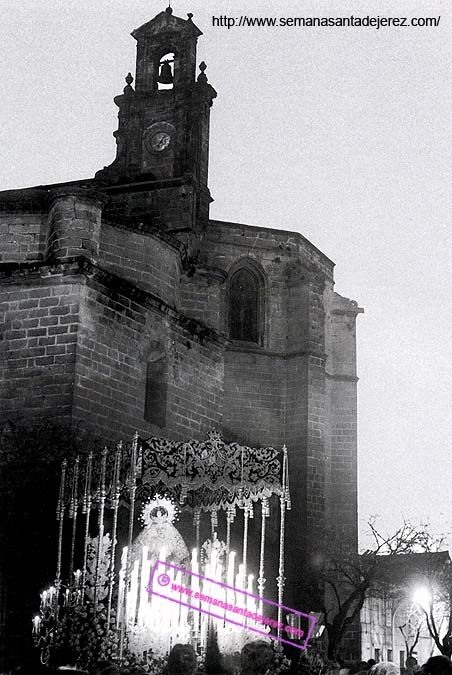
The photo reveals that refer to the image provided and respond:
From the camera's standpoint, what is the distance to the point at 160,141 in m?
30.1

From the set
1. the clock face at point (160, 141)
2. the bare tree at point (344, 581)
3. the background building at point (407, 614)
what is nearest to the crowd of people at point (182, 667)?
the bare tree at point (344, 581)

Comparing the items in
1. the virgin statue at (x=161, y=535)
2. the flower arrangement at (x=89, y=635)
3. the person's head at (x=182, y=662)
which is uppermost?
the virgin statue at (x=161, y=535)

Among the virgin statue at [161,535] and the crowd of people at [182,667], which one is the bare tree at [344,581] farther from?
the crowd of people at [182,667]

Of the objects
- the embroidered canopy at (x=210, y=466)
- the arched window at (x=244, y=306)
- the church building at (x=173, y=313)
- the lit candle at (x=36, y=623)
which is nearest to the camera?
the embroidered canopy at (x=210, y=466)

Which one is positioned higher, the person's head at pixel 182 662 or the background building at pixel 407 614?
the background building at pixel 407 614

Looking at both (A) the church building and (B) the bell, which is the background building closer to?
(A) the church building

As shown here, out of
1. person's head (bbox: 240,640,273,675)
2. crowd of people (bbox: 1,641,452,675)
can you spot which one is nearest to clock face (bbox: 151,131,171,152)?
crowd of people (bbox: 1,641,452,675)

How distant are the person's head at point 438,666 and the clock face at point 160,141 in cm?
2438

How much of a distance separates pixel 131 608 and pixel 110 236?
9.94 meters

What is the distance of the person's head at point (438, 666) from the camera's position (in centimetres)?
673

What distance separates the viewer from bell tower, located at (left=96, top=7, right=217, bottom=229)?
2958 centimetres

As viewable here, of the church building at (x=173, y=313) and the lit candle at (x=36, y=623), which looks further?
the church building at (x=173, y=313)

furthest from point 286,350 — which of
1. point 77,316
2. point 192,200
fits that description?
point 77,316

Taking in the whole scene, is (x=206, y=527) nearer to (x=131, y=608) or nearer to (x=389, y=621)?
(x=131, y=608)
